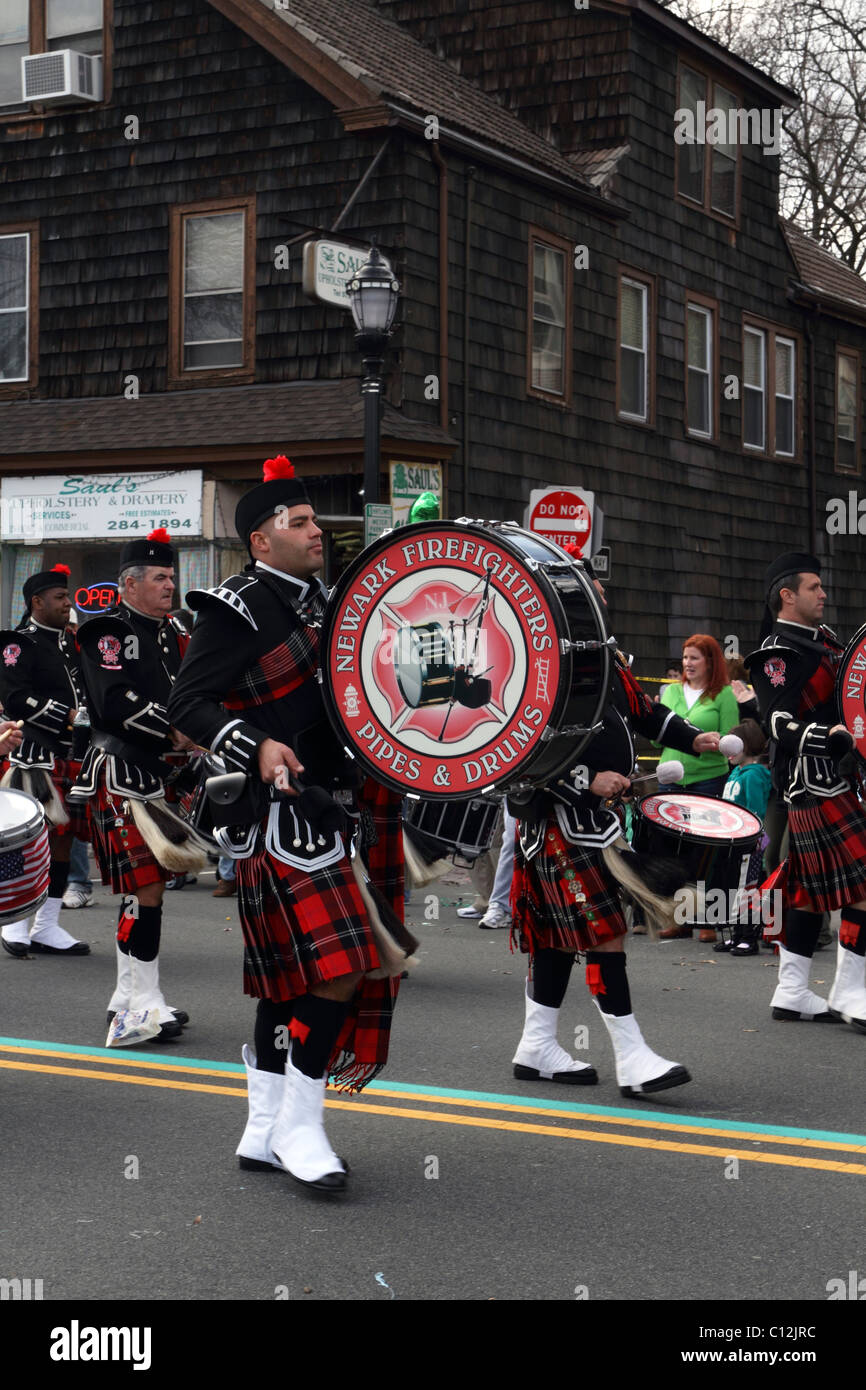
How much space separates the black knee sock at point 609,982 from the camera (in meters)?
6.38

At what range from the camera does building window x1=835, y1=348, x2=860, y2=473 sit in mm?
25703

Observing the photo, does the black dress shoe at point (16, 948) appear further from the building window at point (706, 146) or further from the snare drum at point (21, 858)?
the building window at point (706, 146)

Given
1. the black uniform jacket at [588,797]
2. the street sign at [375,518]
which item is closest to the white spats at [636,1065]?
the black uniform jacket at [588,797]

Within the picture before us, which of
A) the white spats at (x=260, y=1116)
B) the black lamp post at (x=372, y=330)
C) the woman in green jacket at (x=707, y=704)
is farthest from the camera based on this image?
the black lamp post at (x=372, y=330)

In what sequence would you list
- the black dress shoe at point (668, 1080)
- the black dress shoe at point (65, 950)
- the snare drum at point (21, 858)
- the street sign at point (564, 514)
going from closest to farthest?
the snare drum at point (21, 858) → the black dress shoe at point (668, 1080) → the black dress shoe at point (65, 950) → the street sign at point (564, 514)

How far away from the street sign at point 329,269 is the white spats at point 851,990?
9102mm

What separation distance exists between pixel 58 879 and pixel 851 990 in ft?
15.3

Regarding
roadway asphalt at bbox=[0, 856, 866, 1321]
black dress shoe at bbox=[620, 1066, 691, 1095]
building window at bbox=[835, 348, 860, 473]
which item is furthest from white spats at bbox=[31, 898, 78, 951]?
building window at bbox=[835, 348, 860, 473]

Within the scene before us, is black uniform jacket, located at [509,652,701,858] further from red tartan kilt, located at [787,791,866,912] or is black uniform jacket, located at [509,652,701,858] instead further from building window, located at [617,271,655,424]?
building window, located at [617,271,655,424]

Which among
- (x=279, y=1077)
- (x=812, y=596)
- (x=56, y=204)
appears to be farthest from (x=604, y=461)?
(x=279, y=1077)

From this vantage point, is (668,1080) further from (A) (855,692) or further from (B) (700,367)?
(B) (700,367)

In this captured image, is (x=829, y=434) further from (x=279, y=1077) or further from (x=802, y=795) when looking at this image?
(x=279, y=1077)

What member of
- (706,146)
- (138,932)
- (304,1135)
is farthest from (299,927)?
(706,146)

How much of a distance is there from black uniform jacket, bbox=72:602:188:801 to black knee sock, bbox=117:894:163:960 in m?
0.47
